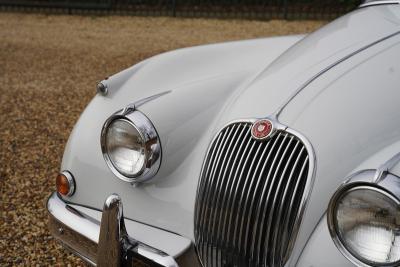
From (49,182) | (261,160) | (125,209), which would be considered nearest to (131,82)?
(125,209)

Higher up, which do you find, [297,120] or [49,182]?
[49,182]

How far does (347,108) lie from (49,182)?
8.70ft

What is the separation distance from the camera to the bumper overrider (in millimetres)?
1787

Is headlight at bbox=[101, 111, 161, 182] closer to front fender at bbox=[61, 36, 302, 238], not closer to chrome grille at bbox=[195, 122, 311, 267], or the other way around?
front fender at bbox=[61, 36, 302, 238]

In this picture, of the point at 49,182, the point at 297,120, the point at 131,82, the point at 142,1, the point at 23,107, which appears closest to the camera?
the point at 297,120

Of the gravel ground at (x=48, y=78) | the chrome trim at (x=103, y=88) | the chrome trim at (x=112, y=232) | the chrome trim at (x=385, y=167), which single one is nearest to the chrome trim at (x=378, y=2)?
the chrome trim at (x=385, y=167)

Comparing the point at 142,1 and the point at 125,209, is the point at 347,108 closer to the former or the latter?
the point at 125,209

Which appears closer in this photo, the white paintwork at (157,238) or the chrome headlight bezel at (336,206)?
the chrome headlight bezel at (336,206)

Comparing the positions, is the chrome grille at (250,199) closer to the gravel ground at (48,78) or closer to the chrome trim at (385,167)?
the chrome trim at (385,167)

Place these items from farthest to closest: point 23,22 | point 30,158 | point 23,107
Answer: point 23,22, point 23,107, point 30,158

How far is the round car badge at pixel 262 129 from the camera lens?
5.96 feet

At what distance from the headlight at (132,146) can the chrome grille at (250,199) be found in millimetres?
270

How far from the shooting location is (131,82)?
8.27 ft

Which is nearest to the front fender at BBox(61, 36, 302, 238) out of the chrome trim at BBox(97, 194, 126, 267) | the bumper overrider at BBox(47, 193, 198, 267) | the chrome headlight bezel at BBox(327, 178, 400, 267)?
the bumper overrider at BBox(47, 193, 198, 267)
